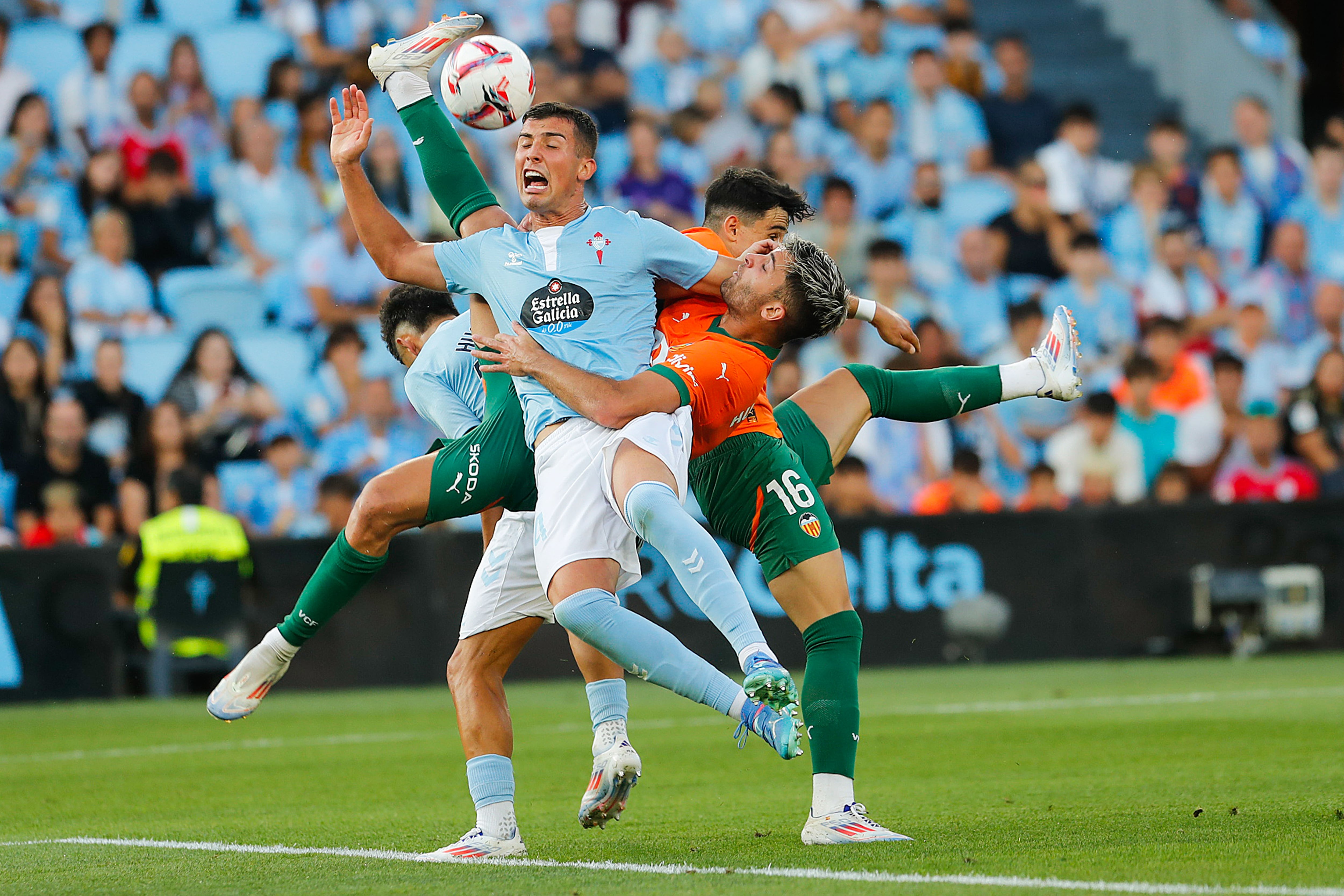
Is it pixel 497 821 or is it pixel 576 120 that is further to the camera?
pixel 576 120

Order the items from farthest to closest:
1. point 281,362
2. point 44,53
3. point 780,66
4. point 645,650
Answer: point 780,66 → point 44,53 → point 281,362 → point 645,650

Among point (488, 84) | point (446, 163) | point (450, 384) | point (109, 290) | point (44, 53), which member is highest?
point (44, 53)

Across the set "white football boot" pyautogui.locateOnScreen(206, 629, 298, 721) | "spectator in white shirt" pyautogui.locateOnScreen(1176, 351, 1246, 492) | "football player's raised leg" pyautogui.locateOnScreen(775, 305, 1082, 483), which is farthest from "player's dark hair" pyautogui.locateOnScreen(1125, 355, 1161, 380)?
"white football boot" pyautogui.locateOnScreen(206, 629, 298, 721)

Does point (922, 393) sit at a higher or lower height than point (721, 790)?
higher

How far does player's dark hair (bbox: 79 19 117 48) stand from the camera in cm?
1538

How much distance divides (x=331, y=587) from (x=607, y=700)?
0.96m

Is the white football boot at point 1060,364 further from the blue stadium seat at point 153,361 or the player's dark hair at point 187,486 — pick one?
the blue stadium seat at point 153,361

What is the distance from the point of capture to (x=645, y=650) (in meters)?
4.71

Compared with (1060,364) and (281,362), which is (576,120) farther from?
(281,362)

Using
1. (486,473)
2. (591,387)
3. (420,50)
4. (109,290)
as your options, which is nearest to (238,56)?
(109,290)

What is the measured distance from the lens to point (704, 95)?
52.4 feet

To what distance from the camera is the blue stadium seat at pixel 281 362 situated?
44.9ft

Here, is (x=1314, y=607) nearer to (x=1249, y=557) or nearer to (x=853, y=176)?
(x=1249, y=557)

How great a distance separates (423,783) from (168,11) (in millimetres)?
11278
